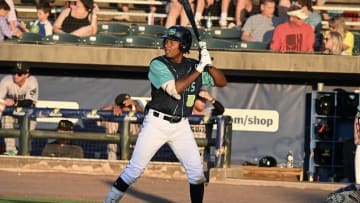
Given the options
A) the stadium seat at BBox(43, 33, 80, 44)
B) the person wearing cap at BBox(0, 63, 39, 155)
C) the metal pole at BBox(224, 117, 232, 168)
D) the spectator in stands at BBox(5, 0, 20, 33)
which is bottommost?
the metal pole at BBox(224, 117, 232, 168)

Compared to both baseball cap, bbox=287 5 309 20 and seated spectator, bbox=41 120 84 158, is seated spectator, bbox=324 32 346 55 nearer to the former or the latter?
A: baseball cap, bbox=287 5 309 20

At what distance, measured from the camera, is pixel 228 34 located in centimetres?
Answer: 1528

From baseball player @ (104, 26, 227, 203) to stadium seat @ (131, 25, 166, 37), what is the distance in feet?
22.5

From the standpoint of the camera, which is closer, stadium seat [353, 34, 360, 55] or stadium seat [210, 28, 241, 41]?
stadium seat [353, 34, 360, 55]

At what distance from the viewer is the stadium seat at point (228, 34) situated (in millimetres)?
15289

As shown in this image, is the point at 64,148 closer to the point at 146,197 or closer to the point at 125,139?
the point at 125,139

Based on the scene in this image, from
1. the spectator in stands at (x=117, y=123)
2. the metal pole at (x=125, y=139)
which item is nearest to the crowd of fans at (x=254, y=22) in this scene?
the spectator in stands at (x=117, y=123)

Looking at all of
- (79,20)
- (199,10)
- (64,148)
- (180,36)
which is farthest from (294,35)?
(180,36)

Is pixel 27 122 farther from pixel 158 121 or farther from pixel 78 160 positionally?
pixel 158 121

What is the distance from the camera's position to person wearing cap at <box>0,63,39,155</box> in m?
13.9

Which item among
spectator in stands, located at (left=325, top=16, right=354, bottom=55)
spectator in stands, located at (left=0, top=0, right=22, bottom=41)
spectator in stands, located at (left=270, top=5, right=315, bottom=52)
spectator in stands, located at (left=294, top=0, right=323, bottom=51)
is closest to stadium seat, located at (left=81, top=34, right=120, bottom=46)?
spectator in stands, located at (left=0, top=0, right=22, bottom=41)

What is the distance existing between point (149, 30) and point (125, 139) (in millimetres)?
2772

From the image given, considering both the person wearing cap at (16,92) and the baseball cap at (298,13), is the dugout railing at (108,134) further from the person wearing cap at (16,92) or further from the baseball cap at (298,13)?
the baseball cap at (298,13)

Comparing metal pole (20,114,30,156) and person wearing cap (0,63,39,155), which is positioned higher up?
person wearing cap (0,63,39,155)
